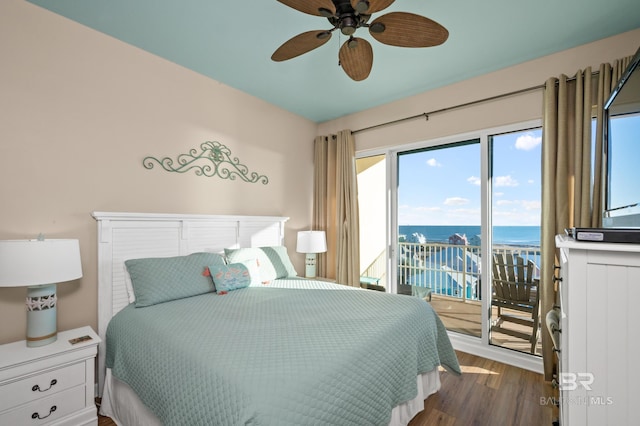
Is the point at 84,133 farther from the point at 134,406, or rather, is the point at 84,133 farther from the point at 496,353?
the point at 496,353

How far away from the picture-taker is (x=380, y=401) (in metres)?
1.38

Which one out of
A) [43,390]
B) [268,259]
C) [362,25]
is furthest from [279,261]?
[362,25]

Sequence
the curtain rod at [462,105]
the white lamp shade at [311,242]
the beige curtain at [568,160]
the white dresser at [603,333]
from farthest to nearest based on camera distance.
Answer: the white lamp shade at [311,242]
the curtain rod at [462,105]
the beige curtain at [568,160]
the white dresser at [603,333]

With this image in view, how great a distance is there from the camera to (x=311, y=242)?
345 centimetres

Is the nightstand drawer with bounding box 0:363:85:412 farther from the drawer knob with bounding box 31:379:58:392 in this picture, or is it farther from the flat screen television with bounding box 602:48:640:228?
the flat screen television with bounding box 602:48:640:228

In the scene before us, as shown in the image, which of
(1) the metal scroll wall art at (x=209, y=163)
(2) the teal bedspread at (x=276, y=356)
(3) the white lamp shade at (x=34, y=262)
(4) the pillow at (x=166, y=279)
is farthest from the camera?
(1) the metal scroll wall art at (x=209, y=163)

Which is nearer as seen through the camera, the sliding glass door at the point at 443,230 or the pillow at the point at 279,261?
the pillow at the point at 279,261

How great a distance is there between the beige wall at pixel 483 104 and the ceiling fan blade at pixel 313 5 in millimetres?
2014

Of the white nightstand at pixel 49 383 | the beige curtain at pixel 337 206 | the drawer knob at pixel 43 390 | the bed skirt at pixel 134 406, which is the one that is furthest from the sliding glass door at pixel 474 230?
the drawer knob at pixel 43 390

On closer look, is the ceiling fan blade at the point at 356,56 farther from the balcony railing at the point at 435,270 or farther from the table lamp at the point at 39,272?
the balcony railing at the point at 435,270

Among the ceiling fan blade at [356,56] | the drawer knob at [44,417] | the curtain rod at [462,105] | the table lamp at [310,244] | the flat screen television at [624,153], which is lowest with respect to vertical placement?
the drawer knob at [44,417]

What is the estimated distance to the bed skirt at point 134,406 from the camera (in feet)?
5.15

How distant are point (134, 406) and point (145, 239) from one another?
1218 mm

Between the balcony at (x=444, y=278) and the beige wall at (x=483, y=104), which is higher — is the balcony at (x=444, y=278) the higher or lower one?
the lower one
